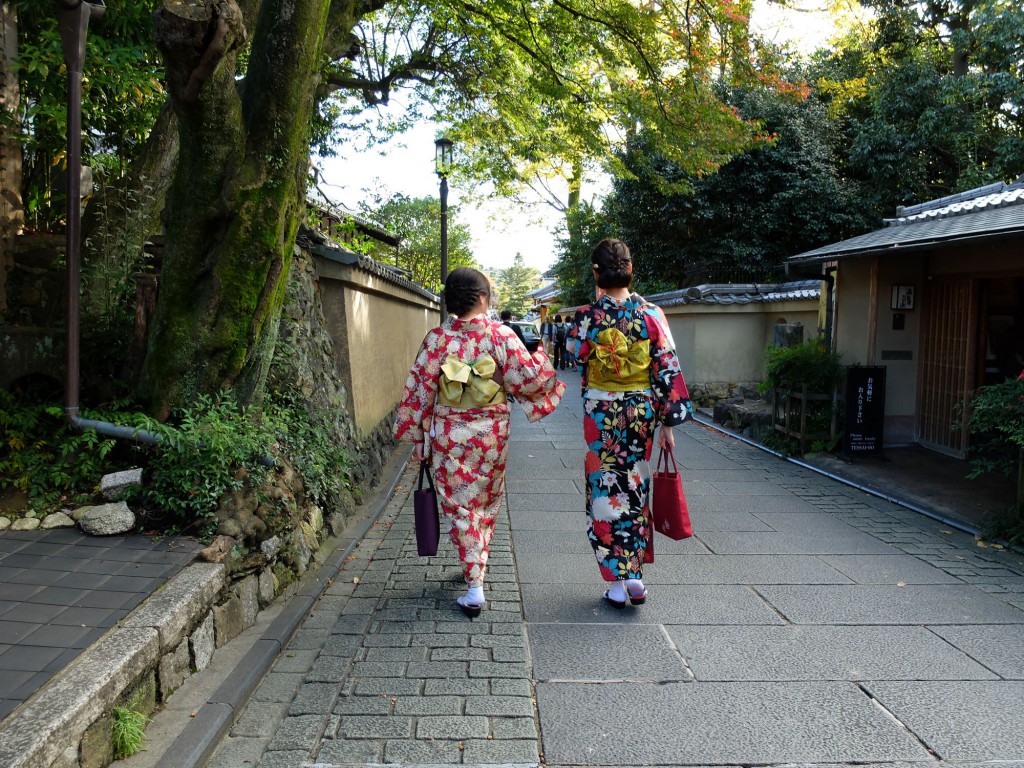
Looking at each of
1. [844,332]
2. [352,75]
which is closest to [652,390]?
[844,332]

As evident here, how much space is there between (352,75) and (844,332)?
9632 mm

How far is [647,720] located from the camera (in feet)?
10.3

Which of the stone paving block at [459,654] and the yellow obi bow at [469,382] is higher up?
the yellow obi bow at [469,382]

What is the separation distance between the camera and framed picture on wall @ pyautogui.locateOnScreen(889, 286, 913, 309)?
9.36 meters

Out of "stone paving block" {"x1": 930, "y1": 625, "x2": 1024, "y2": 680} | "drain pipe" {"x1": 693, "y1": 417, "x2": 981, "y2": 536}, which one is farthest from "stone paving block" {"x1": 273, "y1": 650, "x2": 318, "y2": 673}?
"drain pipe" {"x1": 693, "y1": 417, "x2": 981, "y2": 536}

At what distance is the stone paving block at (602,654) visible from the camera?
3561 mm

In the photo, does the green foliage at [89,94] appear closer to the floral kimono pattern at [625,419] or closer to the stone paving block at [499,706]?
the floral kimono pattern at [625,419]

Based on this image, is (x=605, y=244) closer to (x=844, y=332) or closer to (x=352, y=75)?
(x=844, y=332)

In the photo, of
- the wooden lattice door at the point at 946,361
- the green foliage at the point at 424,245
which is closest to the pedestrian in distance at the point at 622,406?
the wooden lattice door at the point at 946,361

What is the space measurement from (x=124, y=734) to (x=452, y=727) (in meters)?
1.23

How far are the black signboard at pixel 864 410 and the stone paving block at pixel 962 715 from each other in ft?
18.8

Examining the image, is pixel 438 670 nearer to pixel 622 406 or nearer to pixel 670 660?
pixel 670 660

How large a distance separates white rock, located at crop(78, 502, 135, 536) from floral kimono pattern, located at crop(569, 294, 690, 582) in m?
2.59

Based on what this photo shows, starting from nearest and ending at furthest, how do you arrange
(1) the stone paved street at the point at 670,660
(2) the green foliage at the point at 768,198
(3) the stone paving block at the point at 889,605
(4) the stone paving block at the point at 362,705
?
(1) the stone paved street at the point at 670,660 < (4) the stone paving block at the point at 362,705 < (3) the stone paving block at the point at 889,605 < (2) the green foliage at the point at 768,198
